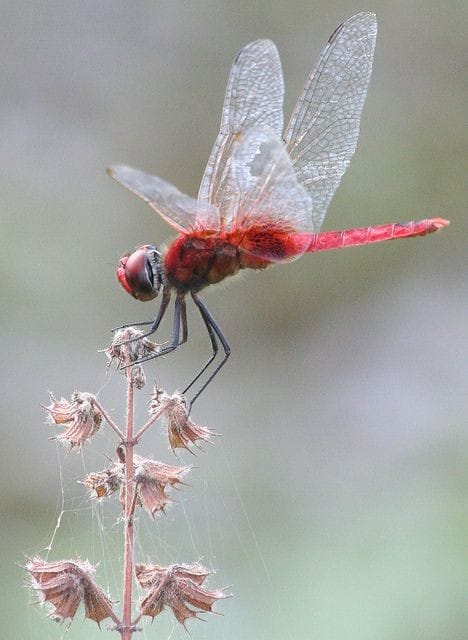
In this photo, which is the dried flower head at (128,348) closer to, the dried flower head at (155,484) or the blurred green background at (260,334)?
the dried flower head at (155,484)

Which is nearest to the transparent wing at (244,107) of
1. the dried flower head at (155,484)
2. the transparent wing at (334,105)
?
the transparent wing at (334,105)

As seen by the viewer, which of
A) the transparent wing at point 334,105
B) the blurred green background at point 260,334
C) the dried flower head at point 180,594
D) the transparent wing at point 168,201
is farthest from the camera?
the blurred green background at point 260,334

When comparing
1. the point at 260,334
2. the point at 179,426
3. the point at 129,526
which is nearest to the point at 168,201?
the point at 179,426

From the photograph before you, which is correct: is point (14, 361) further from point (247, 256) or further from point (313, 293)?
point (247, 256)

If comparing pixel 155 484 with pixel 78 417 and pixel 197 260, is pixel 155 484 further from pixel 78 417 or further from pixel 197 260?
pixel 197 260

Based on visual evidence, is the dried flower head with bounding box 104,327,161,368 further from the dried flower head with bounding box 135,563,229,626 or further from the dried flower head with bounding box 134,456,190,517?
the dried flower head with bounding box 135,563,229,626

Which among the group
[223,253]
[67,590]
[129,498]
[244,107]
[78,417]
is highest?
[244,107]

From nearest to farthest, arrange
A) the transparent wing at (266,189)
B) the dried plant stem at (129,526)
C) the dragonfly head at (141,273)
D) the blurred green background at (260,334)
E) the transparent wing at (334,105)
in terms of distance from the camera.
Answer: the dried plant stem at (129,526)
the dragonfly head at (141,273)
the transparent wing at (266,189)
the transparent wing at (334,105)
the blurred green background at (260,334)
